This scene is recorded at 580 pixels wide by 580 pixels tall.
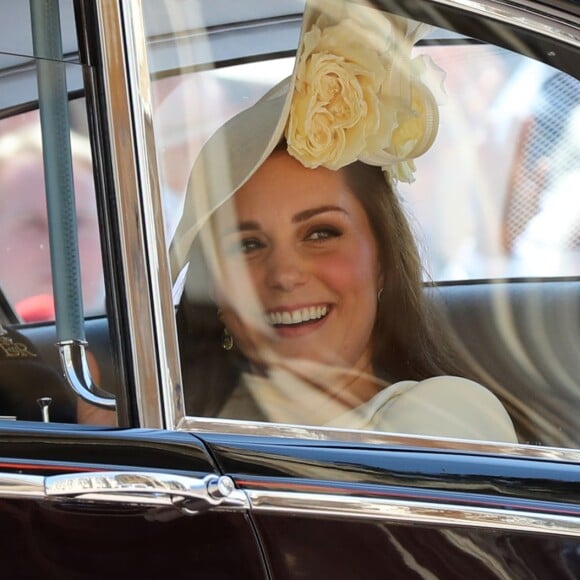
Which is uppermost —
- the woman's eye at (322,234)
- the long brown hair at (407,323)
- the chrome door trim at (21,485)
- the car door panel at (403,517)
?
the woman's eye at (322,234)

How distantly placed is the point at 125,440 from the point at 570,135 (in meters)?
0.96

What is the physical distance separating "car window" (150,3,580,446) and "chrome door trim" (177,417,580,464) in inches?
1.6

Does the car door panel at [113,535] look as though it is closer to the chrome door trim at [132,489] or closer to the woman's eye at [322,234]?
the chrome door trim at [132,489]

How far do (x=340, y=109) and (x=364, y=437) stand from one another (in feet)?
1.92

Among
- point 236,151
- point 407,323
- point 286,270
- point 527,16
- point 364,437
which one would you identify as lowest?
point 364,437

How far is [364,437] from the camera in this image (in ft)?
6.01

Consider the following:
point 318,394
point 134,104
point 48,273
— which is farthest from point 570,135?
point 48,273

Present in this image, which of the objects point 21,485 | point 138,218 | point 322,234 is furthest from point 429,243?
point 21,485

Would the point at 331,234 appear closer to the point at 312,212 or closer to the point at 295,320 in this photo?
the point at 312,212

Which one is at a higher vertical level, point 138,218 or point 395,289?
point 138,218

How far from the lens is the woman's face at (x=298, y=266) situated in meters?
2.00

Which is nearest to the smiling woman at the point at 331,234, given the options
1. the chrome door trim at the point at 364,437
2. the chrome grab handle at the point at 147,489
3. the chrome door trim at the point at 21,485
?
the chrome door trim at the point at 364,437

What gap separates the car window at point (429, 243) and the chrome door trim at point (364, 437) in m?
0.04

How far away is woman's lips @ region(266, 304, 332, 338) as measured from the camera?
201cm
